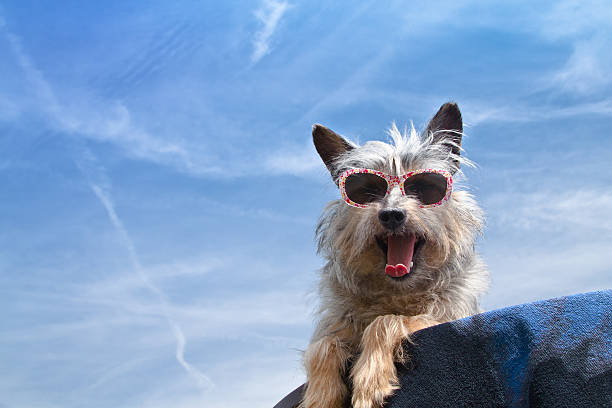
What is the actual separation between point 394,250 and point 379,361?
105cm

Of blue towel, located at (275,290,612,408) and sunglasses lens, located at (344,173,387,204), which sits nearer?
blue towel, located at (275,290,612,408)

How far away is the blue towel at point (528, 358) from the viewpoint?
7.89 ft

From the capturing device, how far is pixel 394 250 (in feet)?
12.8

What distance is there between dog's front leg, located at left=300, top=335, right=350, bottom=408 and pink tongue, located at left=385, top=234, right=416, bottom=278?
65 centimetres

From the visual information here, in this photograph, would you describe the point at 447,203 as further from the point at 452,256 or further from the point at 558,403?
the point at 558,403

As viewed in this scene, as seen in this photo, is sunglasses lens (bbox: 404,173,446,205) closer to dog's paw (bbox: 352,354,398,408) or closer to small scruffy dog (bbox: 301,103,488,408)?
small scruffy dog (bbox: 301,103,488,408)

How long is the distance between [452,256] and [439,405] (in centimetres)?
158

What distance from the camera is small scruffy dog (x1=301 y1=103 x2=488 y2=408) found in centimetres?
381

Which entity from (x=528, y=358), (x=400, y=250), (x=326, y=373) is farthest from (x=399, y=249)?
(x=528, y=358)

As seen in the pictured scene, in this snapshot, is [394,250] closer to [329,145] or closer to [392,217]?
[392,217]

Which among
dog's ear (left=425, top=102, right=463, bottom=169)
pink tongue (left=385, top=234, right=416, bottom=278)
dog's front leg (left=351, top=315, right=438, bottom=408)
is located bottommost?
dog's front leg (left=351, top=315, right=438, bottom=408)

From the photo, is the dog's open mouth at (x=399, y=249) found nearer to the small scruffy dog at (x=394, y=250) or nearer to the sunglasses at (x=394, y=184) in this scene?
the small scruffy dog at (x=394, y=250)

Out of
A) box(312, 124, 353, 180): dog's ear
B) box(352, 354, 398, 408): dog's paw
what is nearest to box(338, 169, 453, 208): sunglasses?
box(312, 124, 353, 180): dog's ear

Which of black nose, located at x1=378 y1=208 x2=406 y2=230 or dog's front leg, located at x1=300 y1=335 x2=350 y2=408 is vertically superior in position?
black nose, located at x1=378 y1=208 x2=406 y2=230
